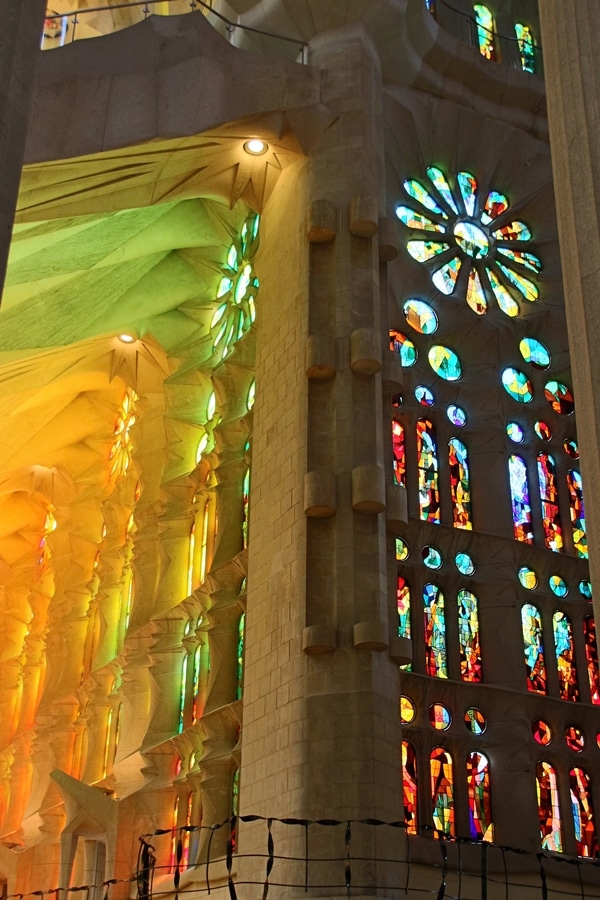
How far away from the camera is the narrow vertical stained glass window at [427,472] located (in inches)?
660

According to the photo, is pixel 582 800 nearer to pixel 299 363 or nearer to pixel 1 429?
pixel 299 363

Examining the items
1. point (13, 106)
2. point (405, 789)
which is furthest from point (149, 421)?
point (13, 106)

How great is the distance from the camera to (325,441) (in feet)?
48.8

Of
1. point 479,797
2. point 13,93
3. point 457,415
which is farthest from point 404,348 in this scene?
point 13,93

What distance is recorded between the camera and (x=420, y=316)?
18.3 m

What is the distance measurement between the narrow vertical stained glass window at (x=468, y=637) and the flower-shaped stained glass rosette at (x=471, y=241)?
4896 millimetres

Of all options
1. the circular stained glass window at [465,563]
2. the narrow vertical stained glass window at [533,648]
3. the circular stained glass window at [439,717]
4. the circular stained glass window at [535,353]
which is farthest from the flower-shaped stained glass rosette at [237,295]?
the circular stained glass window at [439,717]

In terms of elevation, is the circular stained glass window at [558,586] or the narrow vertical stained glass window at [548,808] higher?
the circular stained glass window at [558,586]

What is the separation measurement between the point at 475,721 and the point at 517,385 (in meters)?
5.74

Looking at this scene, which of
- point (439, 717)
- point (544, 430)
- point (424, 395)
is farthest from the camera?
point (544, 430)

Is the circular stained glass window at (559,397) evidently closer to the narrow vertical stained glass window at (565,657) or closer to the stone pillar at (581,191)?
the narrow vertical stained glass window at (565,657)

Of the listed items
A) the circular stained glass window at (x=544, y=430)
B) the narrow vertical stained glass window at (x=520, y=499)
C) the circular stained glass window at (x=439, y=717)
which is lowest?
the circular stained glass window at (x=439, y=717)

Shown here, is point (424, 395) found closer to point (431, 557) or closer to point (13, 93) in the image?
point (431, 557)

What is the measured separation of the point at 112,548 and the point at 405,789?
10134 millimetres
